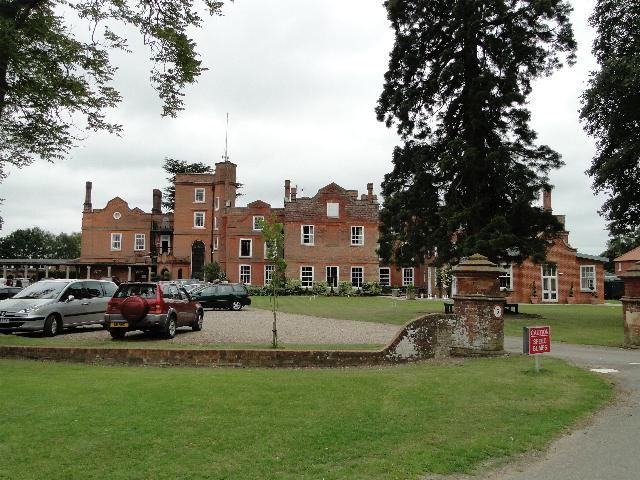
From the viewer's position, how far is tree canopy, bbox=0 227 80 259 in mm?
101062

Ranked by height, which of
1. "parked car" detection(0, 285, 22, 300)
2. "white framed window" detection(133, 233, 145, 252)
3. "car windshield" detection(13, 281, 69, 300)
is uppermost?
"white framed window" detection(133, 233, 145, 252)

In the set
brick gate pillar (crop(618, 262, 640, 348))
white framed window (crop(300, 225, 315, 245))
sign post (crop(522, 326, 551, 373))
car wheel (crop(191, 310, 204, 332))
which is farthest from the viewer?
white framed window (crop(300, 225, 315, 245))

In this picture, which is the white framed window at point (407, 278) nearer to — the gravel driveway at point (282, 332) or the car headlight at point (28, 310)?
the gravel driveway at point (282, 332)

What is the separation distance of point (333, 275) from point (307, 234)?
15.7ft

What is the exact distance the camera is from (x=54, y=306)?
668 inches

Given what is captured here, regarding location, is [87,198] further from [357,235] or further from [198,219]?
[357,235]

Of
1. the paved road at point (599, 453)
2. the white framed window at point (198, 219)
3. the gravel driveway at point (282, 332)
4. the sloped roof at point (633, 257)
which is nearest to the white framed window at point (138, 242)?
the white framed window at point (198, 219)

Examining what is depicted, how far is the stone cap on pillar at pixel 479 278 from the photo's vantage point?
12.2 m

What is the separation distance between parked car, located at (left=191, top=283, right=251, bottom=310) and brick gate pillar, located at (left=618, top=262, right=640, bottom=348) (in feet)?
64.5

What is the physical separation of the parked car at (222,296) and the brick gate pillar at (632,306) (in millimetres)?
19665

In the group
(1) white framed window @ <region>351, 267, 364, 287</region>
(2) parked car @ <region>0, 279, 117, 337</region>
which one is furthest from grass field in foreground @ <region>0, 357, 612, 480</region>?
(1) white framed window @ <region>351, 267, 364, 287</region>

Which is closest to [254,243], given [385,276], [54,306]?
[385,276]

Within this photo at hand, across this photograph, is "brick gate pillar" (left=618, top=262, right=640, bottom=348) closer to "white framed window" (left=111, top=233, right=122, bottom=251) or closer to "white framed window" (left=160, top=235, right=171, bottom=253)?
"white framed window" (left=160, top=235, right=171, bottom=253)

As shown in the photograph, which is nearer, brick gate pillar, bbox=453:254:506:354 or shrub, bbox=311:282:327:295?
brick gate pillar, bbox=453:254:506:354
